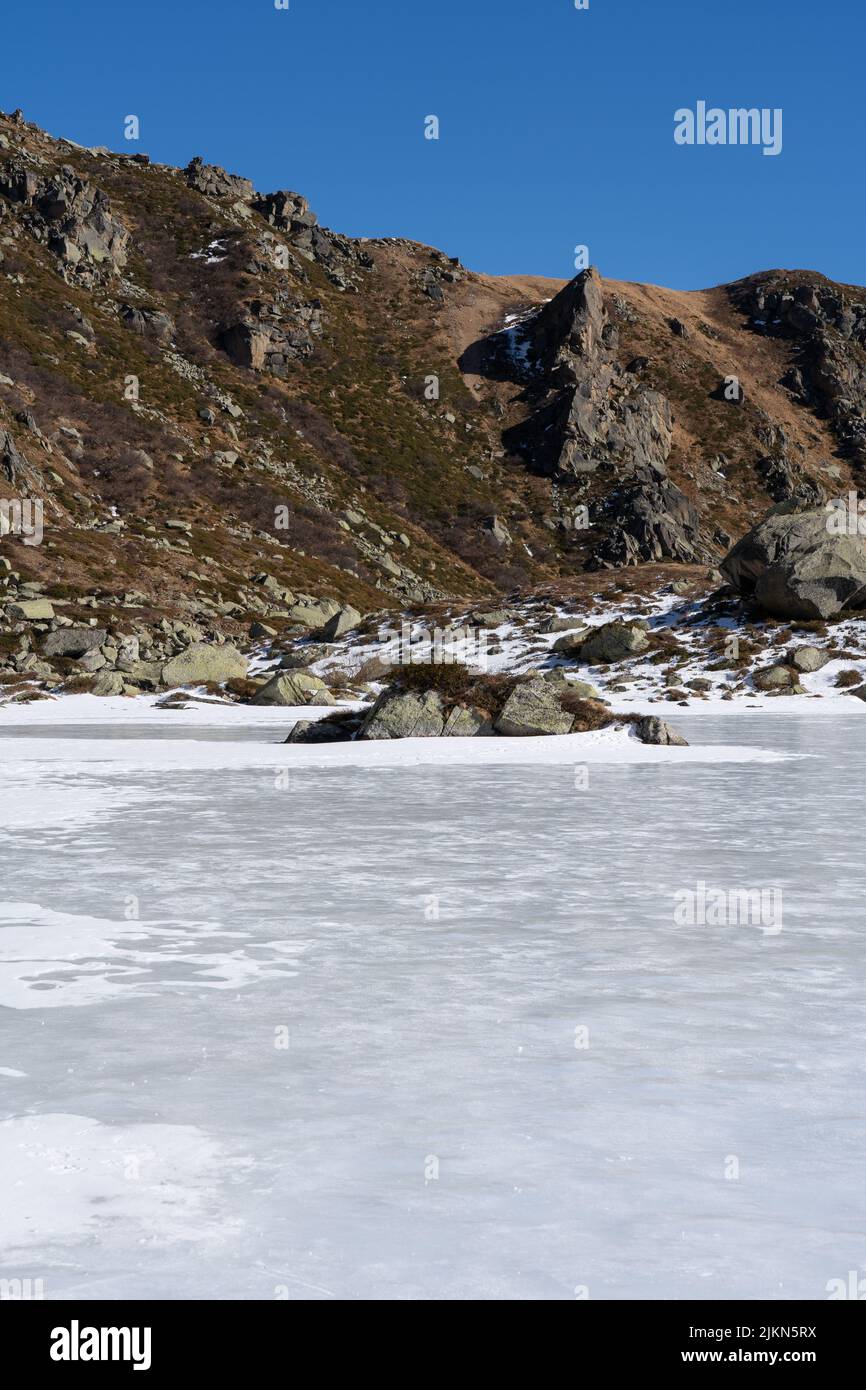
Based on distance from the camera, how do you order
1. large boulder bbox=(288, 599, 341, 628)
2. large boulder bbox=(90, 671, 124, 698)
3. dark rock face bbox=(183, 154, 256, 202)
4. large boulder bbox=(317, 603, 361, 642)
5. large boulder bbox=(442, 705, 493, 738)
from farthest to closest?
dark rock face bbox=(183, 154, 256, 202) → large boulder bbox=(288, 599, 341, 628) → large boulder bbox=(317, 603, 361, 642) → large boulder bbox=(90, 671, 124, 698) → large boulder bbox=(442, 705, 493, 738)

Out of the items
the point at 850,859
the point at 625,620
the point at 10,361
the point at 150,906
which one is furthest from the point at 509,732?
the point at 10,361

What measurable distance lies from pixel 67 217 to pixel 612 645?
77.4 m

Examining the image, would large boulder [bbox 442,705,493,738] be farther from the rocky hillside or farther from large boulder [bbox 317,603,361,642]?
large boulder [bbox 317,603,361,642]

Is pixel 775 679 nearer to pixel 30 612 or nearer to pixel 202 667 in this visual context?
pixel 202 667

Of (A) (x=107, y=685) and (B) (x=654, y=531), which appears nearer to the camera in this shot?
(A) (x=107, y=685)

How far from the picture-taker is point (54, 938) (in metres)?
7.67

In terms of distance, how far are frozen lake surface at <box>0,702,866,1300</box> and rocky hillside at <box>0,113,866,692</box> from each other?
42709 mm

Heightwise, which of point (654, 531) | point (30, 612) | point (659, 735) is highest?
point (654, 531)

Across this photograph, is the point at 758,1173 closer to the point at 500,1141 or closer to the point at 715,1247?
the point at 715,1247

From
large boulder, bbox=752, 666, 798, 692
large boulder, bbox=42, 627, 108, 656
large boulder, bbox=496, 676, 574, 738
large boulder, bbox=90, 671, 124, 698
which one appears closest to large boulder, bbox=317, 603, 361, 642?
large boulder, bbox=42, 627, 108, 656

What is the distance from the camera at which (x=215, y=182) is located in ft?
427

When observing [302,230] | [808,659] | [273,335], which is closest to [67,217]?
[273,335]

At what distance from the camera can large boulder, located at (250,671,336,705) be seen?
41.0 m
